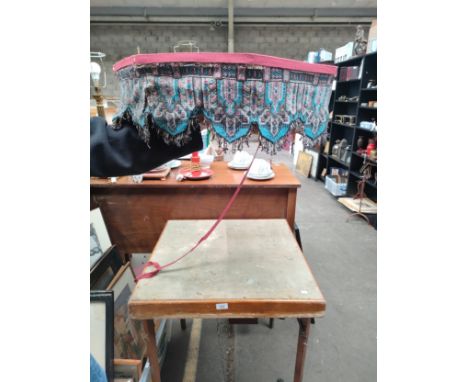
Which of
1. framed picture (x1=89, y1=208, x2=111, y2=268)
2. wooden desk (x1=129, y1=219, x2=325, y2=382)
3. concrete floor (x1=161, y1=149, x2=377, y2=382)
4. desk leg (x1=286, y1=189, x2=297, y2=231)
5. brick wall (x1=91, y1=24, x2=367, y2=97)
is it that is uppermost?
brick wall (x1=91, y1=24, x2=367, y2=97)

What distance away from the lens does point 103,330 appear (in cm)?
108

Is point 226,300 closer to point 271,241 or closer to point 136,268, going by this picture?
point 271,241

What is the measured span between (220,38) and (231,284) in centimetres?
691

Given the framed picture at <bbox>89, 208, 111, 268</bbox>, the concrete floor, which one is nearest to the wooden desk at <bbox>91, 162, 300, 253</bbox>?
the framed picture at <bbox>89, 208, 111, 268</bbox>

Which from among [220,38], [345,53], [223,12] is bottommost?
[345,53]

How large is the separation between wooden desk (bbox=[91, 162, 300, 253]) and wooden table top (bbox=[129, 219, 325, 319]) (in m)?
0.52

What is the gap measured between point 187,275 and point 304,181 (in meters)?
4.08

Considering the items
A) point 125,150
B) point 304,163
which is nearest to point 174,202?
point 125,150

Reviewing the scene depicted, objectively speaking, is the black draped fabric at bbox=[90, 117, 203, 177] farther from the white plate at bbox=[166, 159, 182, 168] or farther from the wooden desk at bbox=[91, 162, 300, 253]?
the white plate at bbox=[166, 159, 182, 168]

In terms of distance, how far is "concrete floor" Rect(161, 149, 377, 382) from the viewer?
4.51 feet

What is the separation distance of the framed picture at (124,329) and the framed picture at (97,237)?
0.21 metres

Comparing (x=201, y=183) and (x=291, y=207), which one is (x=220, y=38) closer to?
(x=201, y=183)

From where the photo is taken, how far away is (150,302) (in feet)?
2.84
